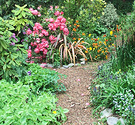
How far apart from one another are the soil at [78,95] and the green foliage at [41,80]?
0.21m

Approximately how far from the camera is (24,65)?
13.2ft

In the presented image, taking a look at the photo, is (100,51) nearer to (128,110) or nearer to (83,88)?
(83,88)

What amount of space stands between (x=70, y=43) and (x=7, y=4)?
2.44 m

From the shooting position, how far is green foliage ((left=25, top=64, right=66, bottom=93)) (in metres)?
3.48

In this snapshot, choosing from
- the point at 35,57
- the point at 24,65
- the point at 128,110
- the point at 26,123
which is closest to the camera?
the point at 26,123

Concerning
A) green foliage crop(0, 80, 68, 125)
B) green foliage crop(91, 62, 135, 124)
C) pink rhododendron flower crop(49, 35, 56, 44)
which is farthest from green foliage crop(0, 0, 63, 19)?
green foliage crop(91, 62, 135, 124)

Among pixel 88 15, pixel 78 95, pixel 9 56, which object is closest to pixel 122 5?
pixel 88 15

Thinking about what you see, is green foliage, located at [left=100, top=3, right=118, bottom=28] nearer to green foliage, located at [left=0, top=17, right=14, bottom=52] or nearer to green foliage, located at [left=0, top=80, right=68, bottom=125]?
green foliage, located at [left=0, top=17, right=14, bottom=52]

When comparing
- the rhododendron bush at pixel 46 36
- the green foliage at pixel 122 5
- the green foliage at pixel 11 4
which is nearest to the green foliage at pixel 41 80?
the rhododendron bush at pixel 46 36

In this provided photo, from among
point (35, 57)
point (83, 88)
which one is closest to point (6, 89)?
point (83, 88)

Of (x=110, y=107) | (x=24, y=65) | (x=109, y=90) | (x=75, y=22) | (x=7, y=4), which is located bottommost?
(x=110, y=107)

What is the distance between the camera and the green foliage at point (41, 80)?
11.4 ft

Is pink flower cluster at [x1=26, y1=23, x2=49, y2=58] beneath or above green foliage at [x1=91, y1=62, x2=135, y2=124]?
above

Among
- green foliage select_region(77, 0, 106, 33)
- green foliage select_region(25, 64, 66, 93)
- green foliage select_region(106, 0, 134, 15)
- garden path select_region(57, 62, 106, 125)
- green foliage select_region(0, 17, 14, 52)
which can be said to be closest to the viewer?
garden path select_region(57, 62, 106, 125)
